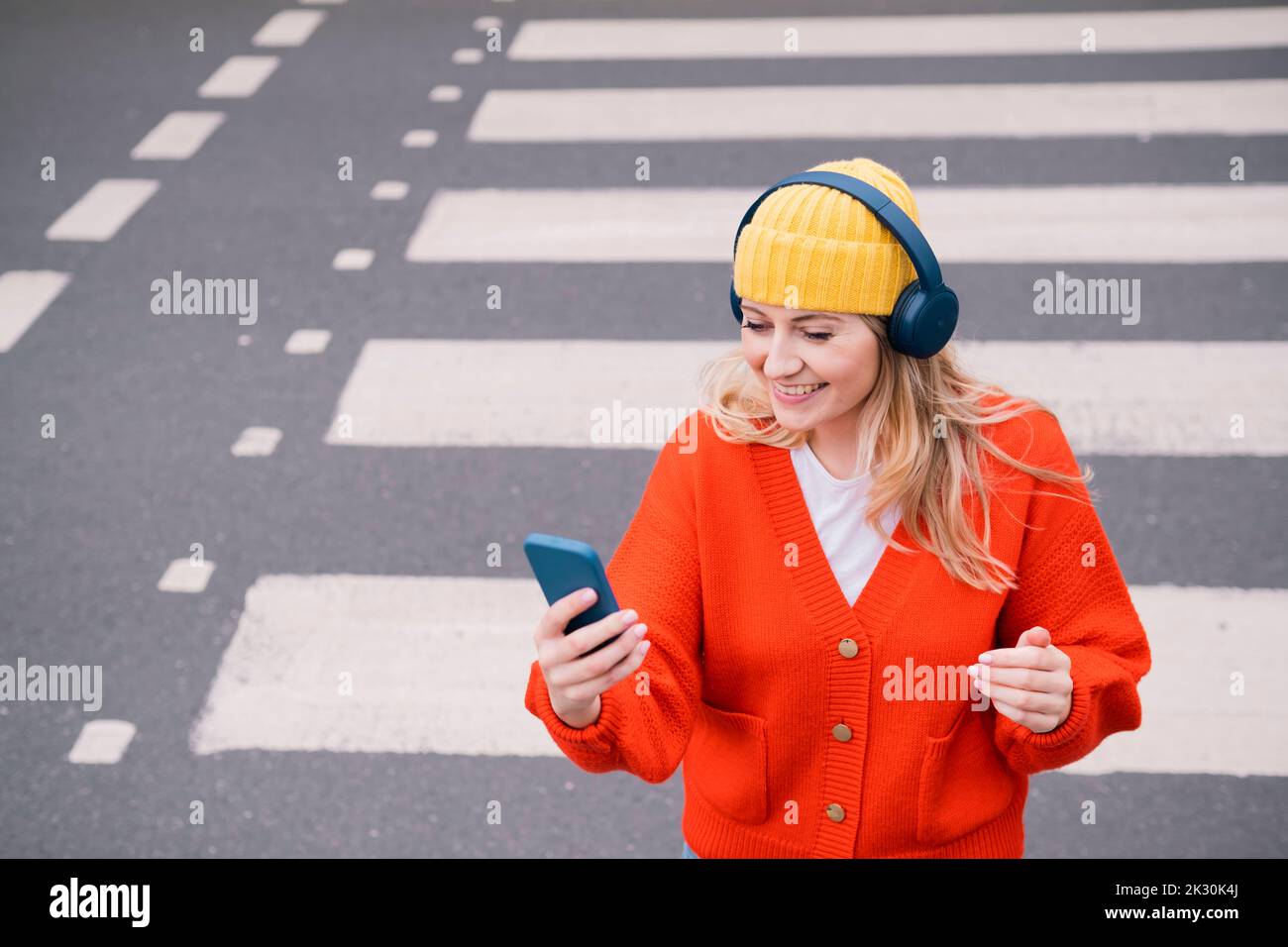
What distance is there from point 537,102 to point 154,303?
2879mm

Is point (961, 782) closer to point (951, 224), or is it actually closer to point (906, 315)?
point (906, 315)

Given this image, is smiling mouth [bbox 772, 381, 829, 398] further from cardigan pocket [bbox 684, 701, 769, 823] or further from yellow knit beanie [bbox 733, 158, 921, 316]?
cardigan pocket [bbox 684, 701, 769, 823]

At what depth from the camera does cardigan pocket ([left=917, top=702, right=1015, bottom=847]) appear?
2.51 m

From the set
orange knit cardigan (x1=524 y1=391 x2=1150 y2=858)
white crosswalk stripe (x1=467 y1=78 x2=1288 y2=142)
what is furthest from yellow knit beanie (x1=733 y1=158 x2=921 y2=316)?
white crosswalk stripe (x1=467 y1=78 x2=1288 y2=142)

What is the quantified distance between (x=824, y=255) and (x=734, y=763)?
2.92 feet

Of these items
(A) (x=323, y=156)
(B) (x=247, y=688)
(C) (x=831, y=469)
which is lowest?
(B) (x=247, y=688)

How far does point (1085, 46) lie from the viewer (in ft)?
30.8

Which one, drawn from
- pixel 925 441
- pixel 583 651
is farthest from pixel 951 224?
pixel 583 651

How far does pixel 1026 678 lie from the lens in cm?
231

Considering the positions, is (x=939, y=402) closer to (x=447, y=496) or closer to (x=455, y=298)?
(x=447, y=496)

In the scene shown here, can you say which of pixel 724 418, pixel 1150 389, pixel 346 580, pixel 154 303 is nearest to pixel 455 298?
pixel 154 303

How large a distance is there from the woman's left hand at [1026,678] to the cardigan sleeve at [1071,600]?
0.12m

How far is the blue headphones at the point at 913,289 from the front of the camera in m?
2.42

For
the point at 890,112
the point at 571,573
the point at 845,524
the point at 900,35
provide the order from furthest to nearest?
the point at 900,35 < the point at 890,112 < the point at 845,524 < the point at 571,573
